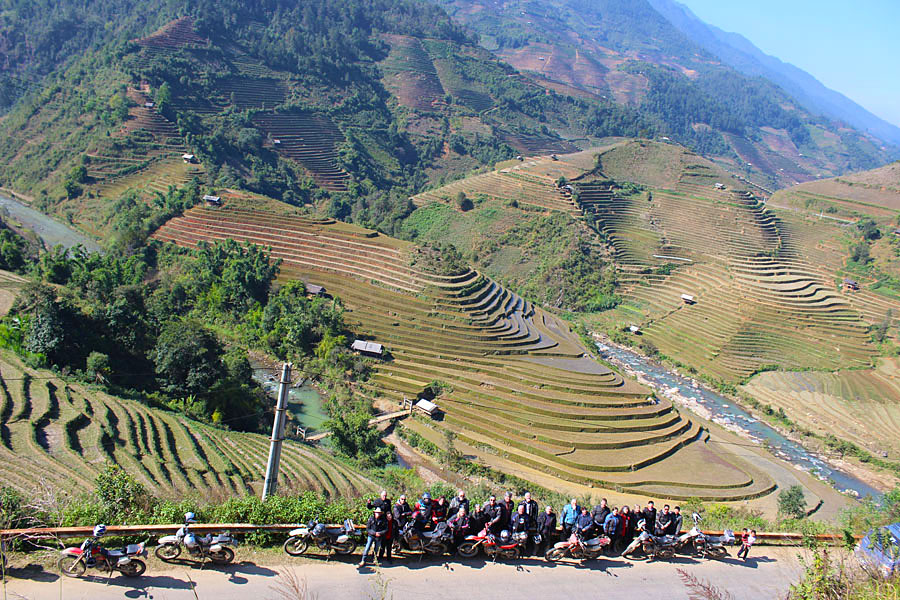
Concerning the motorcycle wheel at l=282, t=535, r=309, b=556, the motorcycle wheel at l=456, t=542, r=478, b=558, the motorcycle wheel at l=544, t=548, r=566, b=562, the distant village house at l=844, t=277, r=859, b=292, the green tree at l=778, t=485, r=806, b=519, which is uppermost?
the distant village house at l=844, t=277, r=859, b=292

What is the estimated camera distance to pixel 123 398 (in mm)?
22891

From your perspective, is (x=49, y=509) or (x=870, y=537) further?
(x=870, y=537)

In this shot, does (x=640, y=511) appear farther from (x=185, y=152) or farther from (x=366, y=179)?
(x=366, y=179)

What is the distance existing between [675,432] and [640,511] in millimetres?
18993

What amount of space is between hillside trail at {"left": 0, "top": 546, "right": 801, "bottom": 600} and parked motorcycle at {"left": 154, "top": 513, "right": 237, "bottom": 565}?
18 centimetres

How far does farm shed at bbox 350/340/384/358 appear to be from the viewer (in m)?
33.4

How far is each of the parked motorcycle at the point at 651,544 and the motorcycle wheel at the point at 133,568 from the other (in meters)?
9.24

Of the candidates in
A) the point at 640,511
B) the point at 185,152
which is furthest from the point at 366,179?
the point at 640,511

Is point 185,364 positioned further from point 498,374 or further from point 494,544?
point 494,544

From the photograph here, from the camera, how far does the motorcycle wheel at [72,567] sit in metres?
8.73

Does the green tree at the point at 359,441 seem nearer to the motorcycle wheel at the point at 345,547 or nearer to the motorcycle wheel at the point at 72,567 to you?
the motorcycle wheel at the point at 345,547

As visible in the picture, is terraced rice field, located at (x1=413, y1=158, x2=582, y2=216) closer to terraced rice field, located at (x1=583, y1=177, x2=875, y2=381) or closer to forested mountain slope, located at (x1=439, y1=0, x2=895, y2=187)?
terraced rice field, located at (x1=583, y1=177, x2=875, y2=381)

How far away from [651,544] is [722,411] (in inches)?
1148

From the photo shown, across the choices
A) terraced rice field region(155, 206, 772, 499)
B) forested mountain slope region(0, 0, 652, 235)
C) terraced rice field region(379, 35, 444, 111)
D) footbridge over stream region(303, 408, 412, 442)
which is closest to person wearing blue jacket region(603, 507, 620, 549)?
terraced rice field region(155, 206, 772, 499)
